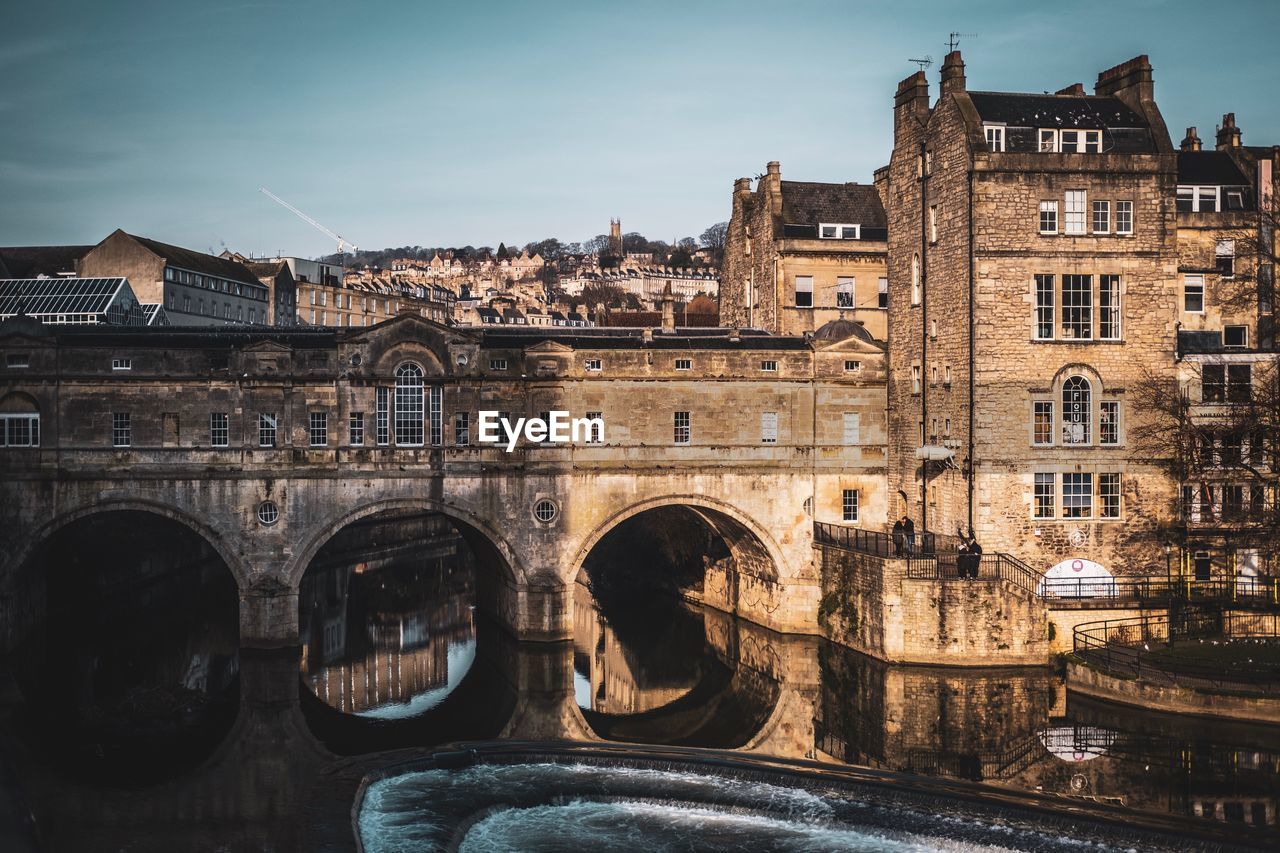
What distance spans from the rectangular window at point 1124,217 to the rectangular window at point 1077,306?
1.81m

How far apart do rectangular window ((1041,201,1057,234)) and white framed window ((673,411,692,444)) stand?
12.7 m

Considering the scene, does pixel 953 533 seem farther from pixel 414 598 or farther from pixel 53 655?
pixel 53 655

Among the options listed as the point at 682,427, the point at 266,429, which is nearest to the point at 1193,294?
the point at 682,427

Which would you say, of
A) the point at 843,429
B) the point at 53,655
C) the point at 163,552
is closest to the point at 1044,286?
the point at 843,429

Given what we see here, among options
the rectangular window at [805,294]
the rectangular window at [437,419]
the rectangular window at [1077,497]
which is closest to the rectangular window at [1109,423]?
the rectangular window at [1077,497]

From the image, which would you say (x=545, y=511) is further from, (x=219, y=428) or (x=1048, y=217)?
(x=1048, y=217)

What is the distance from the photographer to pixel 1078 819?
78.7 ft

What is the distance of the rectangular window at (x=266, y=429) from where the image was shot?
4006cm

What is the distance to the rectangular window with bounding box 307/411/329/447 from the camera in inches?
1591

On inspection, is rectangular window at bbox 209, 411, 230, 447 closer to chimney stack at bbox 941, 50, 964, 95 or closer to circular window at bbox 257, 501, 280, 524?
circular window at bbox 257, 501, 280, 524

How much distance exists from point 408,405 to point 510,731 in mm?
12574

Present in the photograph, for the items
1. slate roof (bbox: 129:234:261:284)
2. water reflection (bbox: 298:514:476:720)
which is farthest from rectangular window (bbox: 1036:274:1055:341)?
slate roof (bbox: 129:234:261:284)

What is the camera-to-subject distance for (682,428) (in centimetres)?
4178

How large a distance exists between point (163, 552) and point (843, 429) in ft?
95.4
